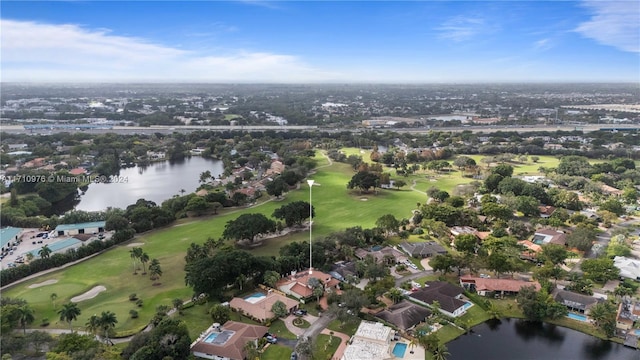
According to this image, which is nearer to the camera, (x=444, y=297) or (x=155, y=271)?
(x=444, y=297)

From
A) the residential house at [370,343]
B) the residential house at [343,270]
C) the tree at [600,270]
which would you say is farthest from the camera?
the residential house at [343,270]

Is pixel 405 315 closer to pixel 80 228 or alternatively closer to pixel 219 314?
pixel 219 314

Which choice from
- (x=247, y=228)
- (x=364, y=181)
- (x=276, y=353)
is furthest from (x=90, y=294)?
(x=364, y=181)

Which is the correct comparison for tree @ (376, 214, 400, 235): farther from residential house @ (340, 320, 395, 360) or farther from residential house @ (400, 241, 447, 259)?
residential house @ (340, 320, 395, 360)

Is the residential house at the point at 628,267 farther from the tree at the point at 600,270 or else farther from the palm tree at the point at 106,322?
the palm tree at the point at 106,322

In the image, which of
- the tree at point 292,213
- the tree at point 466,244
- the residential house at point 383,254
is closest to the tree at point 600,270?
the tree at point 466,244

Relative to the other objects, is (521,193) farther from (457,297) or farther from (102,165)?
(102,165)
